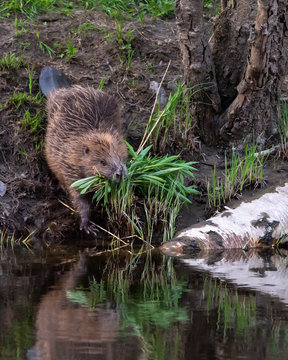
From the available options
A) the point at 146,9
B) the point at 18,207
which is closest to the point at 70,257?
the point at 18,207

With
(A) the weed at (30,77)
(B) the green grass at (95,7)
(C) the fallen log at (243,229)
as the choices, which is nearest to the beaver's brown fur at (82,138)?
(A) the weed at (30,77)

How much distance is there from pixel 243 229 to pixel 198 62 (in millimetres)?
1492

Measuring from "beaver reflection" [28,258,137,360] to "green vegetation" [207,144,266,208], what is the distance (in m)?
1.97

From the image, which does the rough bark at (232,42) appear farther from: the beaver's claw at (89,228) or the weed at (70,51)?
the beaver's claw at (89,228)

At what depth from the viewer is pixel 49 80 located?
5680 millimetres

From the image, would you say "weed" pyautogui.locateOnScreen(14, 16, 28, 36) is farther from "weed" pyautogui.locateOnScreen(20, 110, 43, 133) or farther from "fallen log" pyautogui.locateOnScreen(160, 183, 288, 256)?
"fallen log" pyautogui.locateOnScreen(160, 183, 288, 256)

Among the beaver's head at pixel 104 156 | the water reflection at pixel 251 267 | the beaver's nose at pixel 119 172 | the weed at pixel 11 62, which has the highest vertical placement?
the weed at pixel 11 62

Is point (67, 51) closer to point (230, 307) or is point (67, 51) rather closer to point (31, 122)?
point (31, 122)

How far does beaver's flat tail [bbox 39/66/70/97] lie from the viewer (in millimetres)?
5648

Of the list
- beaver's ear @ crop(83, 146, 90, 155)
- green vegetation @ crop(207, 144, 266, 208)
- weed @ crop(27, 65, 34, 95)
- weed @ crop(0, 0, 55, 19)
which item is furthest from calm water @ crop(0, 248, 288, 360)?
weed @ crop(0, 0, 55, 19)

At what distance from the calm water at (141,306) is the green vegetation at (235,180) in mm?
725

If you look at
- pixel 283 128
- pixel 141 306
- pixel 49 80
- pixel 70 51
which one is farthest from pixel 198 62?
pixel 141 306

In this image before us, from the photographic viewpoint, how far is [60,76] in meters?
5.76

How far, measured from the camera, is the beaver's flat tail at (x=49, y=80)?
222 inches
